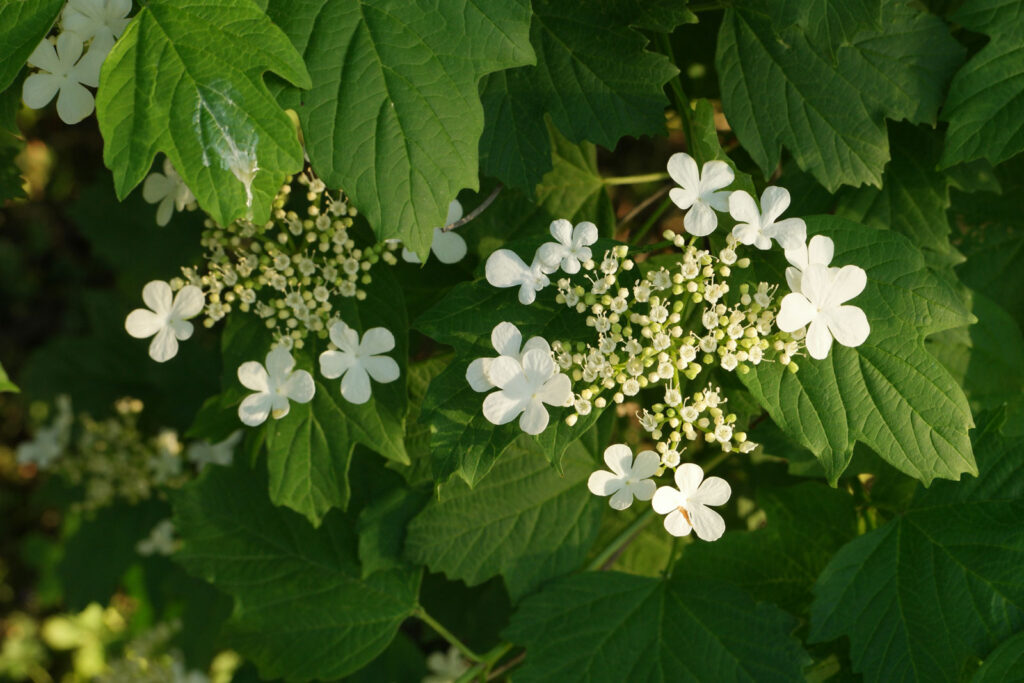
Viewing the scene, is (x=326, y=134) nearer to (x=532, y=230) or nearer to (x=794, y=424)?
(x=532, y=230)

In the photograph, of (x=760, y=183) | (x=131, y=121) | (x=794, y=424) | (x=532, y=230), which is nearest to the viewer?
(x=131, y=121)

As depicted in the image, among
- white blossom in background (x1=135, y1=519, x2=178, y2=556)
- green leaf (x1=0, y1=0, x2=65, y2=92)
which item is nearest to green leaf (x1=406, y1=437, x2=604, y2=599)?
green leaf (x1=0, y1=0, x2=65, y2=92)

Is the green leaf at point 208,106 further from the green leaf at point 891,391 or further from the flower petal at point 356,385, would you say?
the green leaf at point 891,391

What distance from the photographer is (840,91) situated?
4.94ft

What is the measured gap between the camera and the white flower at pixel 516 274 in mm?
1229

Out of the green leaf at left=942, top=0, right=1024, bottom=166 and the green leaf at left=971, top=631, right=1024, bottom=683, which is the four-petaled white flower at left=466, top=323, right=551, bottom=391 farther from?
the green leaf at left=971, top=631, right=1024, bottom=683

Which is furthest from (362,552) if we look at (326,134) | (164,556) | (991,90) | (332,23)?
(991,90)

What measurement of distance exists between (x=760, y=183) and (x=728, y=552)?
797 millimetres

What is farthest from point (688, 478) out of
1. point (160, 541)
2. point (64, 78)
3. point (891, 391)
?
point (160, 541)

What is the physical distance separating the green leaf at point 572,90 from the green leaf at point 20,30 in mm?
695

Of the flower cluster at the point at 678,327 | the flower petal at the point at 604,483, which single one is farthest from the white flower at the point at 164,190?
the flower petal at the point at 604,483

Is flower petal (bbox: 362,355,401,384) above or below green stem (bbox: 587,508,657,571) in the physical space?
above

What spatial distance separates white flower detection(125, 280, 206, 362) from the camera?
4.78 feet

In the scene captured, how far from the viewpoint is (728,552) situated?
1.74 meters
